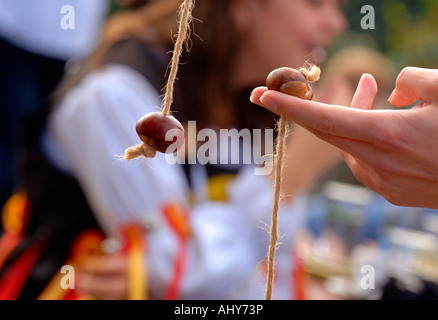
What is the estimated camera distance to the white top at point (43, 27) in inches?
48.4

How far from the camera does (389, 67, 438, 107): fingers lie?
0.36 m

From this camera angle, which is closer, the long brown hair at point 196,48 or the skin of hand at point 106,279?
the skin of hand at point 106,279

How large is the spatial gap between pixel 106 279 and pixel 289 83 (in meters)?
0.49

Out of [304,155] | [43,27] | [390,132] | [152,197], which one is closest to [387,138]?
[390,132]

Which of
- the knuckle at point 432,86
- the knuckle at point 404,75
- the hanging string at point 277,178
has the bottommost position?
the hanging string at point 277,178

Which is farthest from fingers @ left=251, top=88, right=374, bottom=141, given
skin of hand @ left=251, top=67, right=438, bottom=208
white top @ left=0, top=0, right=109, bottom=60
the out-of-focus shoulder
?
white top @ left=0, top=0, right=109, bottom=60

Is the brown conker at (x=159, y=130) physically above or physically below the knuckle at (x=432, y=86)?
below

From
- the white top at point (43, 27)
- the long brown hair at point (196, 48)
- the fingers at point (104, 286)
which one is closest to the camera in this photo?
the fingers at point (104, 286)

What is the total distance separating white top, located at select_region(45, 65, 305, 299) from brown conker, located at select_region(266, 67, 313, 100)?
1.42 ft

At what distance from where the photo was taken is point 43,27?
1263 millimetres

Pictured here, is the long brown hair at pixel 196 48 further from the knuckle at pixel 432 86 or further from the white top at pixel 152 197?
the knuckle at pixel 432 86

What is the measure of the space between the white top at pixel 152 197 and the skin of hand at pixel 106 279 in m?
0.04

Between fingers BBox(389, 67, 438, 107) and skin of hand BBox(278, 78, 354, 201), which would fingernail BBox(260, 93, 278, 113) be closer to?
fingers BBox(389, 67, 438, 107)

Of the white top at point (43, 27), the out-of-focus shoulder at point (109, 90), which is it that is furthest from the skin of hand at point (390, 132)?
the white top at point (43, 27)
